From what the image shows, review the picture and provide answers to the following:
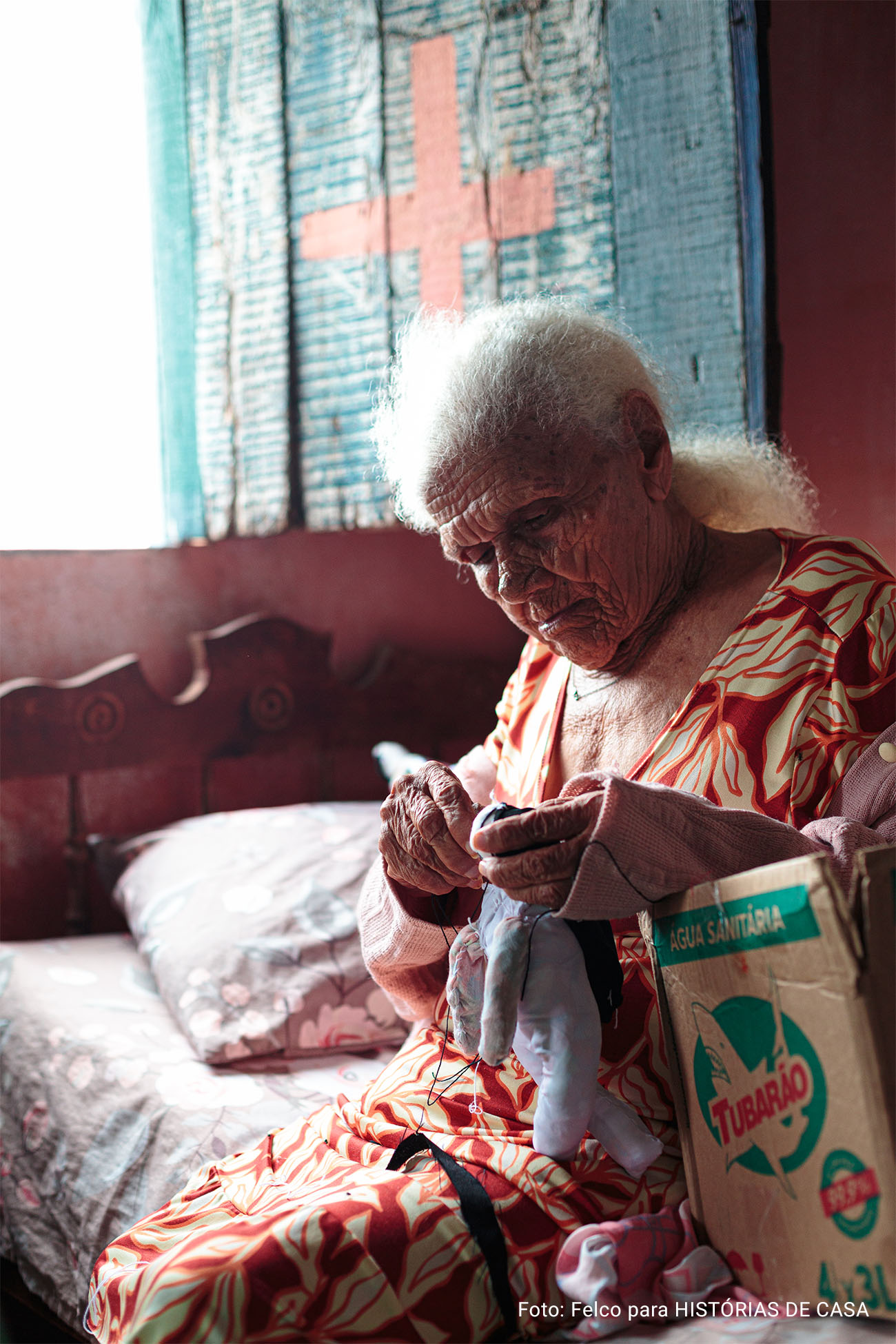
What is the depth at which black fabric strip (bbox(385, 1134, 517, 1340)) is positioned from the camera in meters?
0.83

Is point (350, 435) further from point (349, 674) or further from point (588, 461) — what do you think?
point (588, 461)

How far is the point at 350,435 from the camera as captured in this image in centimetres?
241

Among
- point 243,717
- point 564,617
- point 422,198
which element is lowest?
point 243,717

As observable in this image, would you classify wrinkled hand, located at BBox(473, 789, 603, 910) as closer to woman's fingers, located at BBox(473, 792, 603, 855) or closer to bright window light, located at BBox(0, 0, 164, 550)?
woman's fingers, located at BBox(473, 792, 603, 855)

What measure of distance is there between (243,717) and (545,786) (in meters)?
1.20

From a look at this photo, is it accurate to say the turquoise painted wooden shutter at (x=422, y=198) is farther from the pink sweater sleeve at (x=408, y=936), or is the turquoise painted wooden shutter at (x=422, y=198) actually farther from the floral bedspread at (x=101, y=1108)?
the floral bedspread at (x=101, y=1108)

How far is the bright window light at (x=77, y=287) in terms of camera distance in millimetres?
2348

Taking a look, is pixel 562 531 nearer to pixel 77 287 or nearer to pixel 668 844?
pixel 668 844

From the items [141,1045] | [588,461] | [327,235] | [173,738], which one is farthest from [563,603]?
[327,235]

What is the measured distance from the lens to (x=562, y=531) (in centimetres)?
121

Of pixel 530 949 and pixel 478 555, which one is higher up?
pixel 478 555

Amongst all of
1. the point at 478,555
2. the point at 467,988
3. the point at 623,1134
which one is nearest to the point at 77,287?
the point at 478,555

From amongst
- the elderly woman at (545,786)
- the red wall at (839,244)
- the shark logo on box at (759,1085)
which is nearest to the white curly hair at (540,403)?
the elderly woman at (545,786)

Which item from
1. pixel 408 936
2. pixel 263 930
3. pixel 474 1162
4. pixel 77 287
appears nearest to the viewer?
pixel 474 1162
